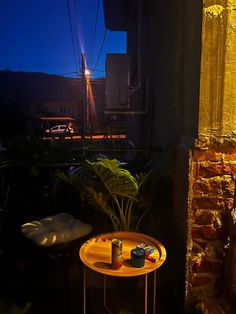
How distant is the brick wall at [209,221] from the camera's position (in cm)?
208

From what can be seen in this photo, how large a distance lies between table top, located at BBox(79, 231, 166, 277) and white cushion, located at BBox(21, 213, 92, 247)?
17 centimetres

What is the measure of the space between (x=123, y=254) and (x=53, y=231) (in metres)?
0.64

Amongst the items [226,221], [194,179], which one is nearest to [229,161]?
[194,179]

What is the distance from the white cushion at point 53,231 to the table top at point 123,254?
0.17m

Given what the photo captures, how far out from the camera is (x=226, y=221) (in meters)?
2.16

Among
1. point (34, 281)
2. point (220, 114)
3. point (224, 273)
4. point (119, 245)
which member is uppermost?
point (220, 114)

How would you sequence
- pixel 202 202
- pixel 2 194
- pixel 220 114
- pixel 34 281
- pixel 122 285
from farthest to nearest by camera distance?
pixel 2 194, pixel 34 281, pixel 122 285, pixel 202 202, pixel 220 114

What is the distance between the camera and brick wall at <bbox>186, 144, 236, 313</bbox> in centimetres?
208

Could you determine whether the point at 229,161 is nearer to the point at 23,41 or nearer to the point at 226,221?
the point at 226,221

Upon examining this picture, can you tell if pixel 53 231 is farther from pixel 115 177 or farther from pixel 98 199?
pixel 115 177

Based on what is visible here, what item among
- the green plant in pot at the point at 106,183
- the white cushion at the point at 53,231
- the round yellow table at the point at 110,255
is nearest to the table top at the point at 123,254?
the round yellow table at the point at 110,255

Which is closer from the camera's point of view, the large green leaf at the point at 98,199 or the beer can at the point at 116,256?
the beer can at the point at 116,256

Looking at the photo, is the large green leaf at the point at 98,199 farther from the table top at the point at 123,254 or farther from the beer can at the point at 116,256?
the beer can at the point at 116,256

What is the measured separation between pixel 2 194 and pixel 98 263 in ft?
5.29
